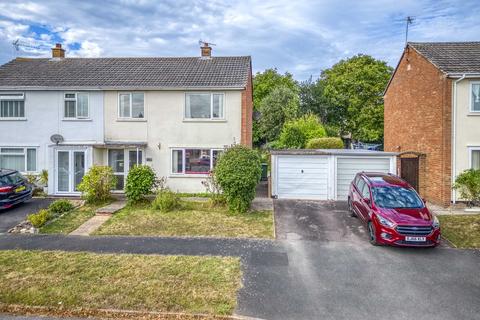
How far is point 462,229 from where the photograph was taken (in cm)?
1061

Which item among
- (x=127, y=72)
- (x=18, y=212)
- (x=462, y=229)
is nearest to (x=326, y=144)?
(x=462, y=229)

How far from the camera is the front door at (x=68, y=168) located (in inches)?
616

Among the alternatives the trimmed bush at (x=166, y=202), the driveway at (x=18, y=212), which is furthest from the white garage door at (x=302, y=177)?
the driveway at (x=18, y=212)

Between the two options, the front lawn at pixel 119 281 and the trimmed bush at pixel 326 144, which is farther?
the trimmed bush at pixel 326 144

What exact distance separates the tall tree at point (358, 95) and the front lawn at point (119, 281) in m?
34.9

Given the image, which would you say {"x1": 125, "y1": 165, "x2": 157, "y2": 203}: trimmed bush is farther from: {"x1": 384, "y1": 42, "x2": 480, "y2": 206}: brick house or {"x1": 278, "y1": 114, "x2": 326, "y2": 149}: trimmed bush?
{"x1": 278, "y1": 114, "x2": 326, "y2": 149}: trimmed bush

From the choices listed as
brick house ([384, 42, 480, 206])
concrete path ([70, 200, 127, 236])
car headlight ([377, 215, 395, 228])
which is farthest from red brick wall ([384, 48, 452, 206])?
concrete path ([70, 200, 127, 236])

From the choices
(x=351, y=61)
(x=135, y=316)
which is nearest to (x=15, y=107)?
(x=135, y=316)

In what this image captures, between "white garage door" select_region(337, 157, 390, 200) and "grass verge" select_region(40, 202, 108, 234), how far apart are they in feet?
37.4

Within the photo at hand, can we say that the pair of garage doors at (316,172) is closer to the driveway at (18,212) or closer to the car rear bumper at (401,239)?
the car rear bumper at (401,239)

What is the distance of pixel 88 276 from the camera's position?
22.5 feet

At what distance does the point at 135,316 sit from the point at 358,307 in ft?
13.4

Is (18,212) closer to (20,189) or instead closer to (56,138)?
(20,189)

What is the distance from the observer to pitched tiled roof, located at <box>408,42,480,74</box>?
13.8 m
